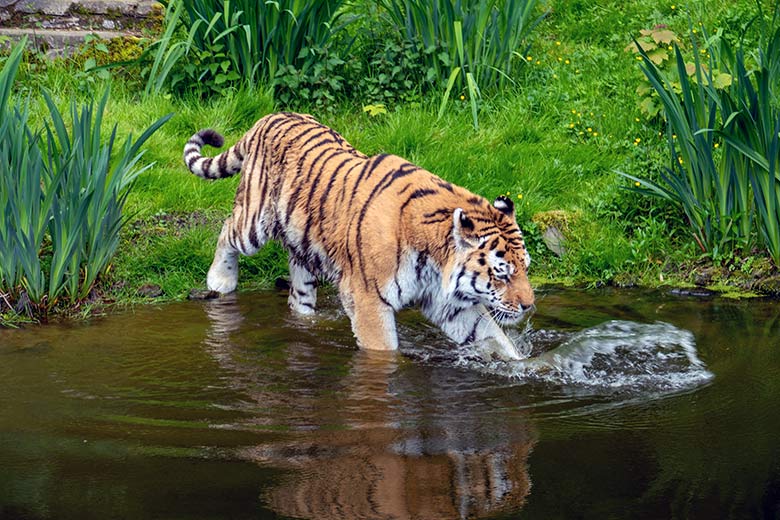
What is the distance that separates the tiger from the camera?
4.99m

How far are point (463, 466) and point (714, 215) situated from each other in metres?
3.29

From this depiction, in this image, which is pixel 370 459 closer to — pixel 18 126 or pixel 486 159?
pixel 18 126

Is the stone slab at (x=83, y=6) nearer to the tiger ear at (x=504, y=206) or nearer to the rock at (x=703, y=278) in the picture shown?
the tiger ear at (x=504, y=206)

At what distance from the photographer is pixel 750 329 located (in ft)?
18.0

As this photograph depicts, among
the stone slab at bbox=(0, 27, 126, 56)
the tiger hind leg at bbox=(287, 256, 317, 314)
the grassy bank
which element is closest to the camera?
the tiger hind leg at bbox=(287, 256, 317, 314)

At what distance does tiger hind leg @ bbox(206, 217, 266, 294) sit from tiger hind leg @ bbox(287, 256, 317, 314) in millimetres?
401

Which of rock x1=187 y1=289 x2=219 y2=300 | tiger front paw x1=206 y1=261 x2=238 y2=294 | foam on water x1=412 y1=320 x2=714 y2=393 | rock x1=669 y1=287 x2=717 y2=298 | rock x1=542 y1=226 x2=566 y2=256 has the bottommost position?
rock x1=187 y1=289 x2=219 y2=300

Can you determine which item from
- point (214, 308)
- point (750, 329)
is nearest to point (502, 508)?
point (750, 329)

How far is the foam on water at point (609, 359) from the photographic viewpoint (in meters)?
4.74

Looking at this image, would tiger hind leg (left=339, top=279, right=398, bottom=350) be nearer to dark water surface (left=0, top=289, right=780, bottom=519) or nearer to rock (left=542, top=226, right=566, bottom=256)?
dark water surface (left=0, top=289, right=780, bottom=519)

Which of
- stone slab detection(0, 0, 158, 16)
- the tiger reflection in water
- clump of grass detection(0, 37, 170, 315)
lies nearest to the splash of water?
the tiger reflection in water

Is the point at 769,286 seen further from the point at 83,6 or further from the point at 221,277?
the point at 83,6

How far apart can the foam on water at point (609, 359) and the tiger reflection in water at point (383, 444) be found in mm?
332

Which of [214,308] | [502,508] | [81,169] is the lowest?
[214,308]
